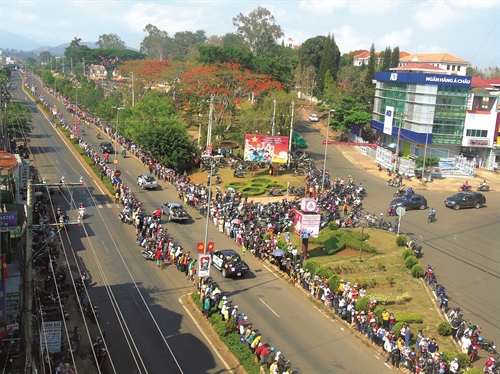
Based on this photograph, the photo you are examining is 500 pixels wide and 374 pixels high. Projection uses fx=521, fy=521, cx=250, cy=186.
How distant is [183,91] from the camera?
72812 millimetres

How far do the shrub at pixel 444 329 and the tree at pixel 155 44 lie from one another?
6414 inches

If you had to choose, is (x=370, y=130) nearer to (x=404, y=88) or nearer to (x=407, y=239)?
(x=404, y=88)

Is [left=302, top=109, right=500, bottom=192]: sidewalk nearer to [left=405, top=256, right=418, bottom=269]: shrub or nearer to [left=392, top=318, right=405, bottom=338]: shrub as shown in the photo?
[left=405, top=256, right=418, bottom=269]: shrub

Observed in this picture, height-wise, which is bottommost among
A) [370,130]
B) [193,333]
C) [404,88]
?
[193,333]

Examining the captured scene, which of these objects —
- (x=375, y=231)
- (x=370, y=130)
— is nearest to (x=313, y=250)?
(x=375, y=231)

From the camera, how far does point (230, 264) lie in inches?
1094

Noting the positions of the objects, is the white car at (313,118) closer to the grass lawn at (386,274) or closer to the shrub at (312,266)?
the grass lawn at (386,274)

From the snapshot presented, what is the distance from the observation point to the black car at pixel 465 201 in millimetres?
43531

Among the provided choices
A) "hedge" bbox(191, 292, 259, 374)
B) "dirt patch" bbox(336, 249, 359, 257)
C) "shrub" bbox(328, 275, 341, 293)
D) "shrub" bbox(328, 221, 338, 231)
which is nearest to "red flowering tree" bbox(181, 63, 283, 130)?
"shrub" bbox(328, 221, 338, 231)

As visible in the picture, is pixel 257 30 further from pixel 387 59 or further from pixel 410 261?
→ pixel 410 261

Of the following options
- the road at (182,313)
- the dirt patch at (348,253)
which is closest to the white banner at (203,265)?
the road at (182,313)

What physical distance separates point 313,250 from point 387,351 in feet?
42.3

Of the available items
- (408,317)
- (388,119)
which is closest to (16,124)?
(388,119)

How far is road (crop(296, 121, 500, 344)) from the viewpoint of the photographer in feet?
87.2
